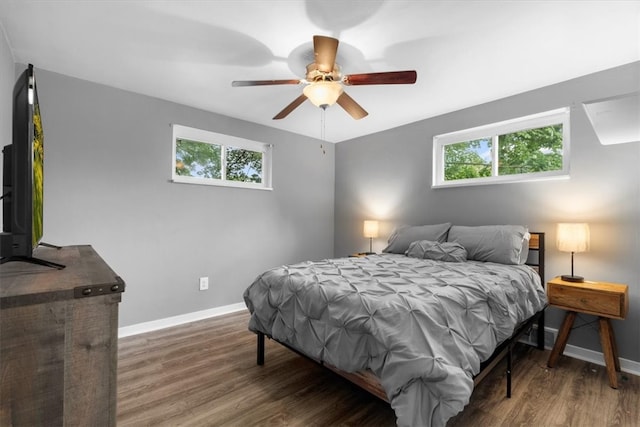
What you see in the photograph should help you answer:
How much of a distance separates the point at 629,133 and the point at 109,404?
194 centimetres

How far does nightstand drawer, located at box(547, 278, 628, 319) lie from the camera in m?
2.06

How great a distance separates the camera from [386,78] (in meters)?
1.94

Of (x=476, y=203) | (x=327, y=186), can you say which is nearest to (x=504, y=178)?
(x=476, y=203)

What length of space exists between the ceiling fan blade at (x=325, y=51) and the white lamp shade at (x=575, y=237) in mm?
2236

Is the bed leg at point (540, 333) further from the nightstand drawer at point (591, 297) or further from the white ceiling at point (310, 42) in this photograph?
the white ceiling at point (310, 42)

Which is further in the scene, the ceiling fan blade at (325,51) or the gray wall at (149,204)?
the gray wall at (149,204)

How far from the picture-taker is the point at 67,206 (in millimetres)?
2635

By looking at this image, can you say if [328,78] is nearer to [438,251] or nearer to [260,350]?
[438,251]

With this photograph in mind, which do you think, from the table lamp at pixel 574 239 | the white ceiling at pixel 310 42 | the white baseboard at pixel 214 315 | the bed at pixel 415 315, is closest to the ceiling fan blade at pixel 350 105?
the white ceiling at pixel 310 42

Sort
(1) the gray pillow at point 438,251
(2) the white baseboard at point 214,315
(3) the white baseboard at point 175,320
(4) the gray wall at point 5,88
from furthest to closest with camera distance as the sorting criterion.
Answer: (3) the white baseboard at point 175,320 < (1) the gray pillow at point 438,251 < (2) the white baseboard at point 214,315 < (4) the gray wall at point 5,88

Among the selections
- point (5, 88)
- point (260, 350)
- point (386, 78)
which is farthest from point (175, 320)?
point (386, 78)

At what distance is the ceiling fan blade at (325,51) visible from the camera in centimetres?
176

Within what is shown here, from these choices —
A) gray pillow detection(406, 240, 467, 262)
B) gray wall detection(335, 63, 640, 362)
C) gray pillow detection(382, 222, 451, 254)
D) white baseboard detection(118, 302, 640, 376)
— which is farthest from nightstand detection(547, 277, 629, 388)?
gray pillow detection(382, 222, 451, 254)

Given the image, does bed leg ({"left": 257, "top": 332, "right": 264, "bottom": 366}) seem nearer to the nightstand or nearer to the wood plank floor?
the wood plank floor
